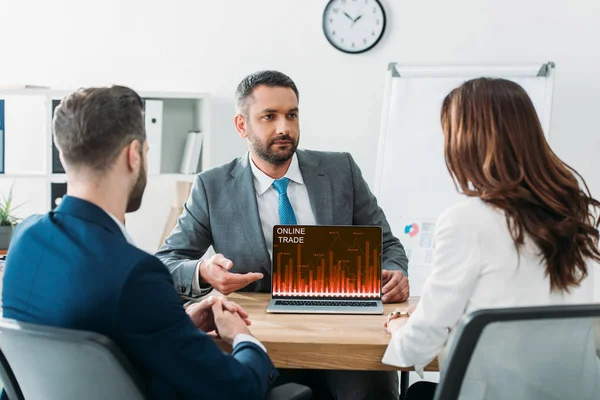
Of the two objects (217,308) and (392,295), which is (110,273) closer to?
(217,308)

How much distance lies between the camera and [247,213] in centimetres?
250

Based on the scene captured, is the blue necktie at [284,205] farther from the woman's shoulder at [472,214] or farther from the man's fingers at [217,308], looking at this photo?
the woman's shoulder at [472,214]

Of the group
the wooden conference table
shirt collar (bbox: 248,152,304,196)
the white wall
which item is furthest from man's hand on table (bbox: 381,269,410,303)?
the white wall

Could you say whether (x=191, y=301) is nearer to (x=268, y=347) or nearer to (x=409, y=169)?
(x=268, y=347)

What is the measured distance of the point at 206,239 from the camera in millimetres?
2553

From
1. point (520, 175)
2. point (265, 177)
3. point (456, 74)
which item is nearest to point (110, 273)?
point (520, 175)

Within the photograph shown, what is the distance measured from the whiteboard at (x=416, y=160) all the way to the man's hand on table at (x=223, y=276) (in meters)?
1.80

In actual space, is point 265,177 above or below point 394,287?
above

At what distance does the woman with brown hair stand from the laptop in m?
0.50

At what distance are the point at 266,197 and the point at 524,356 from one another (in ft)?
4.42

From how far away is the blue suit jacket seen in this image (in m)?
1.33

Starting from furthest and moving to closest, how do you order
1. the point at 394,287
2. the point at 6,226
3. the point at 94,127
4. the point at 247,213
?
the point at 6,226 → the point at 247,213 → the point at 394,287 → the point at 94,127

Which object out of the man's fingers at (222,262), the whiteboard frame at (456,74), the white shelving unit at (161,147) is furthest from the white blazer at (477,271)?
the white shelving unit at (161,147)

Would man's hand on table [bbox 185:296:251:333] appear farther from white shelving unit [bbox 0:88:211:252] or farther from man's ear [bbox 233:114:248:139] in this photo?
white shelving unit [bbox 0:88:211:252]
